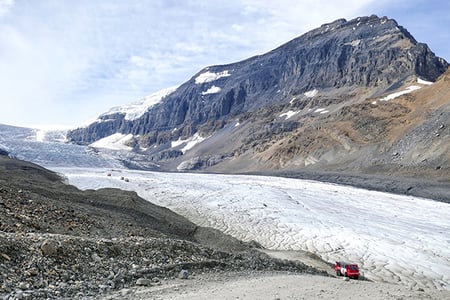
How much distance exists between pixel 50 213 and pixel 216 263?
5.77 metres

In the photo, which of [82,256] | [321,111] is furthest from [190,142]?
[82,256]

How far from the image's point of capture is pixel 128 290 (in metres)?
8.91

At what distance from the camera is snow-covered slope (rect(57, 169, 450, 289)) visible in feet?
72.0

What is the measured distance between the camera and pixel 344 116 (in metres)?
105

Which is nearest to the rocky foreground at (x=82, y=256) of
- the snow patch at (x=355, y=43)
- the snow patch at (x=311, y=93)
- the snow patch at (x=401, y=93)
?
the snow patch at (x=401, y=93)

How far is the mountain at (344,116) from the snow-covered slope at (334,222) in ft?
94.5

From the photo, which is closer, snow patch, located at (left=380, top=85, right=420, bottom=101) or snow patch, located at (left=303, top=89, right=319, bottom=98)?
snow patch, located at (left=380, top=85, right=420, bottom=101)

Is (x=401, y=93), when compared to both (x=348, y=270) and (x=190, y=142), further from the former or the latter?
(x=190, y=142)

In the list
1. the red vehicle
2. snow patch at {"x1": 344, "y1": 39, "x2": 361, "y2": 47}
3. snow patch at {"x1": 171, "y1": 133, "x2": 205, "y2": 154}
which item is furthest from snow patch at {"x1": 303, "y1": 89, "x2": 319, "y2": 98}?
the red vehicle

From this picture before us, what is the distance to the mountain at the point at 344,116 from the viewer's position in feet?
249

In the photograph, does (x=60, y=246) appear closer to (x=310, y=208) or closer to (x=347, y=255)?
(x=347, y=255)

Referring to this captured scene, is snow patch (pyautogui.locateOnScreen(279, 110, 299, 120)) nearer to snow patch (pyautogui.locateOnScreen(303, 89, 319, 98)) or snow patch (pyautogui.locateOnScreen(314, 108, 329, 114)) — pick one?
snow patch (pyautogui.locateOnScreen(314, 108, 329, 114))

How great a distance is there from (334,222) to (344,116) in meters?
77.5

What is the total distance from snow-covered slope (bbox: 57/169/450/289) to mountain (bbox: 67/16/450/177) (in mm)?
28819
